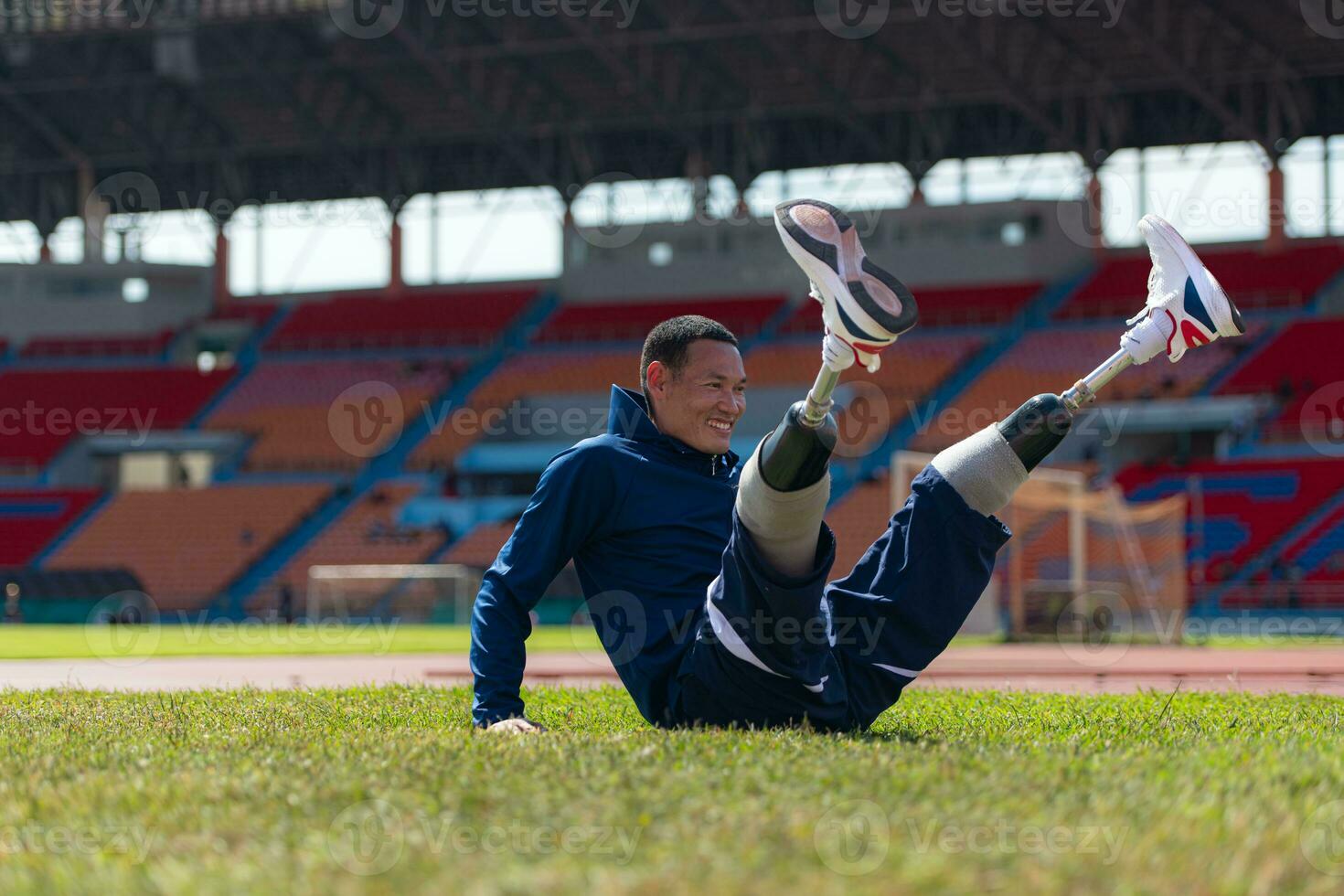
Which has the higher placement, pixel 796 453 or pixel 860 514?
pixel 796 453

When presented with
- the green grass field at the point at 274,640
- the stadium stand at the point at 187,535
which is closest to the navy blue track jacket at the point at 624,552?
the green grass field at the point at 274,640

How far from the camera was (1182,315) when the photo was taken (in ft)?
13.6

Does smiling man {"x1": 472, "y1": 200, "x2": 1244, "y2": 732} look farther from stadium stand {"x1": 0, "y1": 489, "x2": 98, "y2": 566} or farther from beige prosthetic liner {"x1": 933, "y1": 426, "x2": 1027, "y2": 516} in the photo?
stadium stand {"x1": 0, "y1": 489, "x2": 98, "y2": 566}

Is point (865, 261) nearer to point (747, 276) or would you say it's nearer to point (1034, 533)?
point (1034, 533)

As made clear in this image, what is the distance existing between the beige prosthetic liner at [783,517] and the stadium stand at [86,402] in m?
37.3

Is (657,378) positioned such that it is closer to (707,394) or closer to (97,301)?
(707,394)

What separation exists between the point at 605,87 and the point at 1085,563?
1797cm

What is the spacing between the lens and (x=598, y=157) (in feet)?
129
